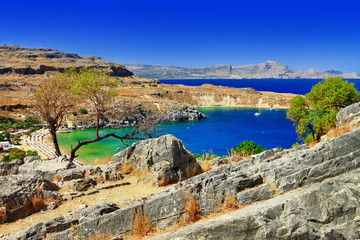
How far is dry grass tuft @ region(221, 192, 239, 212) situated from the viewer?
6.86m

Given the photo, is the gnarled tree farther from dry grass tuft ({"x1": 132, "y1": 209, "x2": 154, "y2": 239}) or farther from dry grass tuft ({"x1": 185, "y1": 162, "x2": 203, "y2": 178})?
dry grass tuft ({"x1": 132, "y1": 209, "x2": 154, "y2": 239})

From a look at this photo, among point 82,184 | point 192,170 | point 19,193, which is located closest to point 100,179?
point 82,184

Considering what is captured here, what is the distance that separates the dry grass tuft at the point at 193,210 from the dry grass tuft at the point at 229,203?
0.76 metres

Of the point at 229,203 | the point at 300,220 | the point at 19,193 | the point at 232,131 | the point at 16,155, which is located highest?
the point at 300,220

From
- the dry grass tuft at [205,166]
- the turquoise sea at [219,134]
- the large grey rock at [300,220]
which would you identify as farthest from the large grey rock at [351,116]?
the turquoise sea at [219,134]

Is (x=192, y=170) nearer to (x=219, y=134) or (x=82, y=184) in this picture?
(x=82, y=184)

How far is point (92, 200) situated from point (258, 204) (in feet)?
25.5

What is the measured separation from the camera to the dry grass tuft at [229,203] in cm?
686

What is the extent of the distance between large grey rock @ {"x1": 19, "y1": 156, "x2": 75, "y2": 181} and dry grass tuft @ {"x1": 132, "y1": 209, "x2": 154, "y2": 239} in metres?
9.00

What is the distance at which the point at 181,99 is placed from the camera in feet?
408

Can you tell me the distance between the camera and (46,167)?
599 inches

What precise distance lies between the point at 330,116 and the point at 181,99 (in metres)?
99.0

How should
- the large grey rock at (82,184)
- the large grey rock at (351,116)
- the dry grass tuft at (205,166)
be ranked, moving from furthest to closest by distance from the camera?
the dry grass tuft at (205,166)
the large grey rock at (82,184)
the large grey rock at (351,116)

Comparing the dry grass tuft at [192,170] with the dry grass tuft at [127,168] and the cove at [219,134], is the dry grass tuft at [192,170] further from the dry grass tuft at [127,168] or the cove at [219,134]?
the cove at [219,134]
